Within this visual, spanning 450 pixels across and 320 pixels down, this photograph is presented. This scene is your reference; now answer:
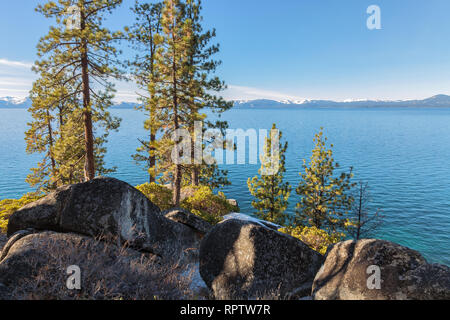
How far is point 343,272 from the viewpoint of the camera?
6488mm

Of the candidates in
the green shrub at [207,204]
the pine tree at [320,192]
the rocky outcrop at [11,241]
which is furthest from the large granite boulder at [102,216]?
the pine tree at [320,192]

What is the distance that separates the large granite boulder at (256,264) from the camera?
7359mm

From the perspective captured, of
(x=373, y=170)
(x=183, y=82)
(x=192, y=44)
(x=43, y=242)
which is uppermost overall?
(x=192, y=44)

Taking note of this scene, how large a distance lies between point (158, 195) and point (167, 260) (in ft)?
36.2

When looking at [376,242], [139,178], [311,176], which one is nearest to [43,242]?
[376,242]

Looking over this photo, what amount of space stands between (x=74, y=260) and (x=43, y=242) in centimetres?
182

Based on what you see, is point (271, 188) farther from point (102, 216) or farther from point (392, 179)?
point (392, 179)

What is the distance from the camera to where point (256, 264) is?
7535 mm

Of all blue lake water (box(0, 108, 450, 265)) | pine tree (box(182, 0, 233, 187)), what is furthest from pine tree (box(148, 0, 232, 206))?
blue lake water (box(0, 108, 450, 265))

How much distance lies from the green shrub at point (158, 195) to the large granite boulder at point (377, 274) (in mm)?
13860

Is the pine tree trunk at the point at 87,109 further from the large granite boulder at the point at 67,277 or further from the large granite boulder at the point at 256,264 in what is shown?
the large granite boulder at the point at 256,264

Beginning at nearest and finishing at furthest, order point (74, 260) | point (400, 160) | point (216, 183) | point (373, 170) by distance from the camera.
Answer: point (74, 260) → point (216, 183) → point (373, 170) → point (400, 160)

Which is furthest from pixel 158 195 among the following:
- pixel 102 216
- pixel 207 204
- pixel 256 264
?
pixel 256 264
